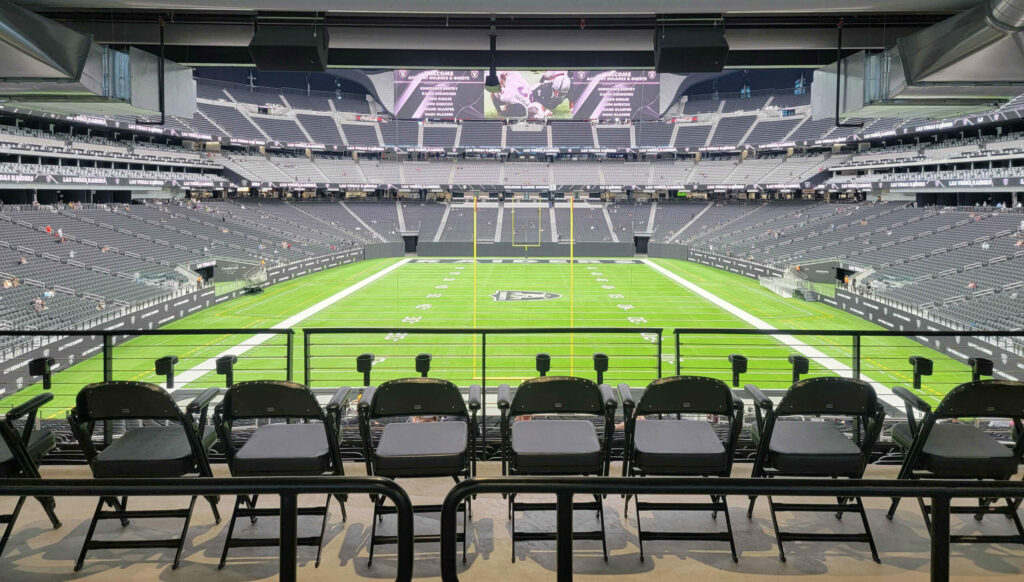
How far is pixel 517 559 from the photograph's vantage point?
3076mm

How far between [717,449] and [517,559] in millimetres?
1144

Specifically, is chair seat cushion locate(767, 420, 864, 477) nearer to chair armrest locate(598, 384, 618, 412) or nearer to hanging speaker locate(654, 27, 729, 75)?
chair armrest locate(598, 384, 618, 412)

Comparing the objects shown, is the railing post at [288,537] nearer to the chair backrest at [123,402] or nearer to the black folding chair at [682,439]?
the chair backrest at [123,402]

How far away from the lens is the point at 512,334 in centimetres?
1794

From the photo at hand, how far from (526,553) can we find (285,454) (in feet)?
4.24

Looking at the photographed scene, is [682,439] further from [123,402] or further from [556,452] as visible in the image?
[123,402]

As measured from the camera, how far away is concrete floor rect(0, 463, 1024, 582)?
2.96 metres

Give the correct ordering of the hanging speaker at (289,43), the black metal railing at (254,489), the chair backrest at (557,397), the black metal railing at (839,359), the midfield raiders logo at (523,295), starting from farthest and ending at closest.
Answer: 1. the midfield raiders logo at (523,295)
2. the black metal railing at (839,359)
3. the hanging speaker at (289,43)
4. the chair backrest at (557,397)
5. the black metal railing at (254,489)

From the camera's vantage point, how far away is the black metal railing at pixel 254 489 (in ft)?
5.44

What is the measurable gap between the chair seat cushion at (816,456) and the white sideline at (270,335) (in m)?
7.57

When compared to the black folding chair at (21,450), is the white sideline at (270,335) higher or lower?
lower

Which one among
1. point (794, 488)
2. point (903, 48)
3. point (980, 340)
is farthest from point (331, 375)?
point (980, 340)

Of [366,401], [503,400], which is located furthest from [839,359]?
[366,401]

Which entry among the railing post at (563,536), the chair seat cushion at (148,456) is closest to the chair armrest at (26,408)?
the chair seat cushion at (148,456)
